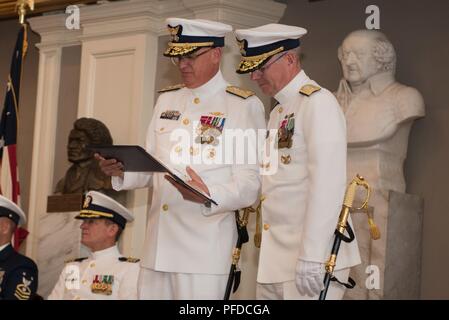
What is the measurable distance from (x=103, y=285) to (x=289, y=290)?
1.92 m

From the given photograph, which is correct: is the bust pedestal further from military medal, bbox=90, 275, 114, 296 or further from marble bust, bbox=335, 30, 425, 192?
military medal, bbox=90, 275, 114, 296

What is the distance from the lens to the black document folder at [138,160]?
3859 millimetres

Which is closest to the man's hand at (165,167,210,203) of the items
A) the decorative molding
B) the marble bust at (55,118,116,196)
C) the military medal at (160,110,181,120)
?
the military medal at (160,110,181,120)

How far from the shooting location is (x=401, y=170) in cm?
577

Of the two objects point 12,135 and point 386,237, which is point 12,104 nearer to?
point 12,135

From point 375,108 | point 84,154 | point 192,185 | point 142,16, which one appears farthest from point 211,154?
point 142,16

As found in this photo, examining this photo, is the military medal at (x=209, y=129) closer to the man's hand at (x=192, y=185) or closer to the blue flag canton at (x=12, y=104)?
the man's hand at (x=192, y=185)

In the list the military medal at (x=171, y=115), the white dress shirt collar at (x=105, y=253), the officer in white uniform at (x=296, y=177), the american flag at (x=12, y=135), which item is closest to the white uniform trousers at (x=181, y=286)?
the officer in white uniform at (x=296, y=177)

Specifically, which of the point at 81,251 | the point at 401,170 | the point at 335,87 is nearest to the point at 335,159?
the point at 401,170

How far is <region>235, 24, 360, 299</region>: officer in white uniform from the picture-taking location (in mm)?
3734

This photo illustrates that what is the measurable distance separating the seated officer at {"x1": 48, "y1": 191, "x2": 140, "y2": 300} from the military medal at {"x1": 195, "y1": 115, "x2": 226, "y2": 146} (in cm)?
140

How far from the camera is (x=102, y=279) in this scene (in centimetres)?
551

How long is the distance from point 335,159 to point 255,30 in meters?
0.65

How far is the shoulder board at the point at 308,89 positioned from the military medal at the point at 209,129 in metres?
0.44
